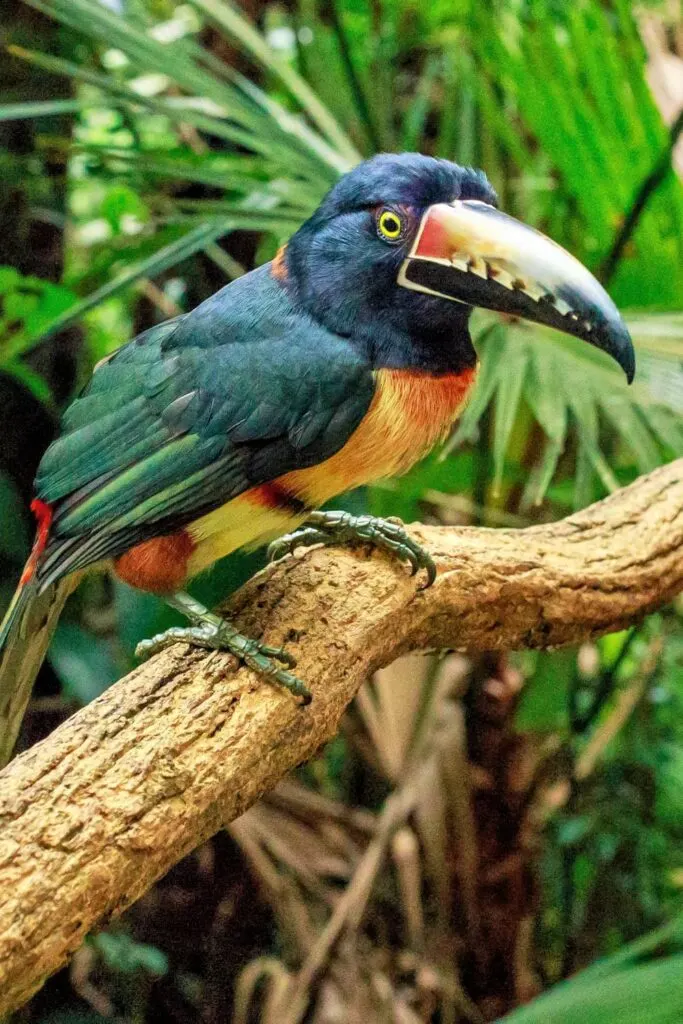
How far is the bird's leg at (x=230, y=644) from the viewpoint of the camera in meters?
1.34

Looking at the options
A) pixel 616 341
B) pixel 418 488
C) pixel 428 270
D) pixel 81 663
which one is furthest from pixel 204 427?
pixel 81 663

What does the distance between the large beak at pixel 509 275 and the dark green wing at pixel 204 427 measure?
160mm

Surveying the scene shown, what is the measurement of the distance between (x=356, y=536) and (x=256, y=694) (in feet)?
1.34

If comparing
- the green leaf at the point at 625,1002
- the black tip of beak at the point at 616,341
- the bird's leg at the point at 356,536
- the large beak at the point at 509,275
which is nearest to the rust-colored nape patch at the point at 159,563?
the bird's leg at the point at 356,536

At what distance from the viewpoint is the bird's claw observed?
134 cm

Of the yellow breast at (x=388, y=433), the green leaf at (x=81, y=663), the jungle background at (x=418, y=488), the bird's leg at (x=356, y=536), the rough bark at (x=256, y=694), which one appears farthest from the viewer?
the green leaf at (x=81, y=663)

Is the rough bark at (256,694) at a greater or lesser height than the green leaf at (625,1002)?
greater

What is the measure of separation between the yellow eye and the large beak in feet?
0.10

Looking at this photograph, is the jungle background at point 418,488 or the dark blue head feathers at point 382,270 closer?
the dark blue head feathers at point 382,270

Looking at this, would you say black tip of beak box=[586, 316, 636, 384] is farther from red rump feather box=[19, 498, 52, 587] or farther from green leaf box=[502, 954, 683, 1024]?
green leaf box=[502, 954, 683, 1024]

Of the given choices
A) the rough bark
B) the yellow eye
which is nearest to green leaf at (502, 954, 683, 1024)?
the rough bark

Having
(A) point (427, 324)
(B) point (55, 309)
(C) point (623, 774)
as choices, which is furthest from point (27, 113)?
(C) point (623, 774)

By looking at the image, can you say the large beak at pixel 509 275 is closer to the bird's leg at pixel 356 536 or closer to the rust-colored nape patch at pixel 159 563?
the bird's leg at pixel 356 536

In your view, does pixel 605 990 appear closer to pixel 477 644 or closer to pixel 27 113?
pixel 477 644
